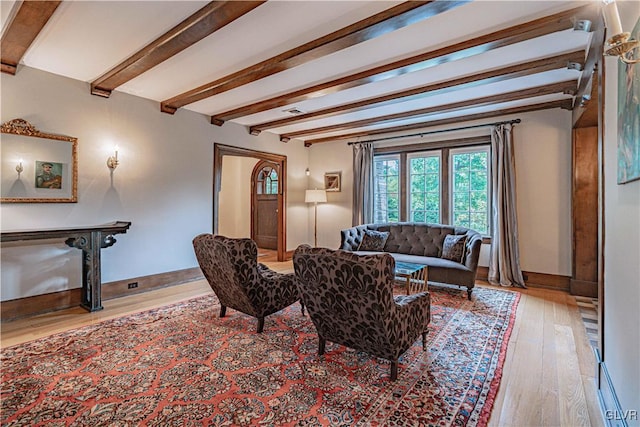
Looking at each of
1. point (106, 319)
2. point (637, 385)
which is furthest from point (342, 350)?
point (106, 319)

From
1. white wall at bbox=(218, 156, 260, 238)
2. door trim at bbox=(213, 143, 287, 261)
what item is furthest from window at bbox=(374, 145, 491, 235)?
white wall at bbox=(218, 156, 260, 238)

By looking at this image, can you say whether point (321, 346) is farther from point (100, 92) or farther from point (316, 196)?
point (316, 196)

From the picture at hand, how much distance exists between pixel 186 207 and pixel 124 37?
105 inches

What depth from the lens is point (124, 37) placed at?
9.30 ft

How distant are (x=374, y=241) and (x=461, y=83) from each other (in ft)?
8.84

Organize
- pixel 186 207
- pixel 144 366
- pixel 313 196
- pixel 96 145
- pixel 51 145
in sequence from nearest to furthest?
pixel 144 366
pixel 51 145
pixel 96 145
pixel 186 207
pixel 313 196

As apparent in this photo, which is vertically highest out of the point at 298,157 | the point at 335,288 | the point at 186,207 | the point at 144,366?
the point at 298,157

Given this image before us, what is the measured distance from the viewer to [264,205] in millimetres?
8188

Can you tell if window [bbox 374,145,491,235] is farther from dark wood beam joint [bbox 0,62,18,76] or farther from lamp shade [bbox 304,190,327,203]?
dark wood beam joint [bbox 0,62,18,76]

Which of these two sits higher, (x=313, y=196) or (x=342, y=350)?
(x=313, y=196)

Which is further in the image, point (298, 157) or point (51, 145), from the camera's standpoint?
point (298, 157)

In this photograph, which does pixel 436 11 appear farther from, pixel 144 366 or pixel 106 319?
pixel 106 319

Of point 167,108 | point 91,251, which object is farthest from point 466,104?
point 91,251

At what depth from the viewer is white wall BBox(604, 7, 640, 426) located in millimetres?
1405
